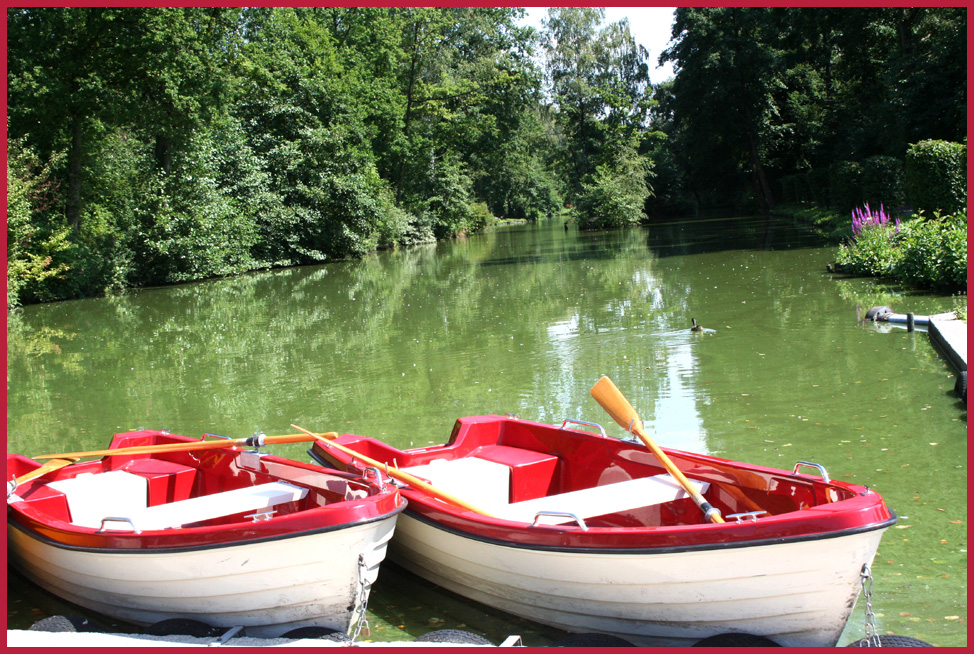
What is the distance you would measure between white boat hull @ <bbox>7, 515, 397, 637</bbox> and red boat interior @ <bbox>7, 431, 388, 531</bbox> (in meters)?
0.41

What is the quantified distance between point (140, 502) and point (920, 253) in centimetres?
1355

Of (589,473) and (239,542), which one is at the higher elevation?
(239,542)

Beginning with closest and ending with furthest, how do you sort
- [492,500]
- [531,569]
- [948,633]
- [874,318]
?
[948,633]
[531,569]
[492,500]
[874,318]

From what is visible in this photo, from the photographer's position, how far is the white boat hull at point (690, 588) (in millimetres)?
3725

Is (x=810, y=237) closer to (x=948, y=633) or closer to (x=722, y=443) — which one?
(x=722, y=443)

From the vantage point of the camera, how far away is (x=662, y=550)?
12.5 ft

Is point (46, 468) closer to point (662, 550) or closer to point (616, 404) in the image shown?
point (616, 404)

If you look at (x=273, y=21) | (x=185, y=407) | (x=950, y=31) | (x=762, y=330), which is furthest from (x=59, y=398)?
(x=273, y=21)

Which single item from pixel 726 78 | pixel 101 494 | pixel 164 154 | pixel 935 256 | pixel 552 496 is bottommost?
pixel 101 494

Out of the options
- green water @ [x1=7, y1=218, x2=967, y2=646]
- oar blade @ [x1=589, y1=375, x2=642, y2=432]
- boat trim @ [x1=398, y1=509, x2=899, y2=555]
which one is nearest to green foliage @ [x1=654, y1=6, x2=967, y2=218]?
green water @ [x1=7, y1=218, x2=967, y2=646]

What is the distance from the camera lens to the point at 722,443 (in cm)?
717

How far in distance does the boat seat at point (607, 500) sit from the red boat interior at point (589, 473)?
13 mm

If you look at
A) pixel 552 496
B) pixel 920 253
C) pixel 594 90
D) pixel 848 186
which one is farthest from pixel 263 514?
pixel 594 90

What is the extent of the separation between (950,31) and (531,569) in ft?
90.4
